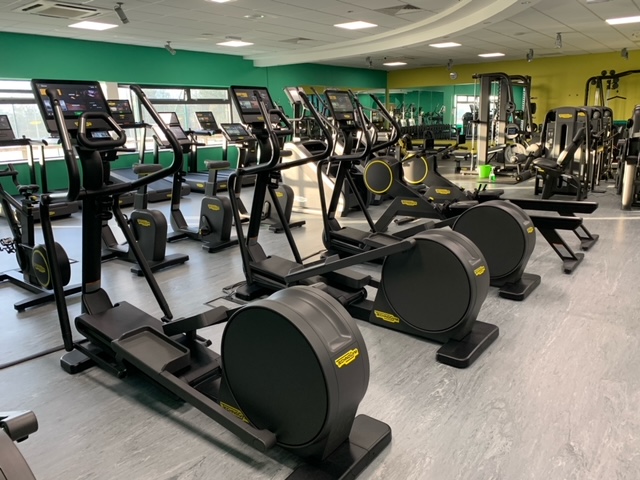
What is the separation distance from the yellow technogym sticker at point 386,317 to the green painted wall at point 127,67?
Result: 761 centimetres

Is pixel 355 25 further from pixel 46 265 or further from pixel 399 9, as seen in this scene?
pixel 46 265

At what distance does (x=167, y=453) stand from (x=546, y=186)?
6899 millimetres

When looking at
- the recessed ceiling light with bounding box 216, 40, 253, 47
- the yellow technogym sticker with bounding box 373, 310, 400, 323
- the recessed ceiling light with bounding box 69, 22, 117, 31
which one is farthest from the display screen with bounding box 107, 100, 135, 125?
the recessed ceiling light with bounding box 216, 40, 253, 47

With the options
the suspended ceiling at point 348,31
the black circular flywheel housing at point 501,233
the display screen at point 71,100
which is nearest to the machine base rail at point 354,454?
the black circular flywheel housing at point 501,233

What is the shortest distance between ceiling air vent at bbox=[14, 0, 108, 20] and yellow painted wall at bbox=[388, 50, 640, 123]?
39.1 feet

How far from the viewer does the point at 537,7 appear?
24.2 ft

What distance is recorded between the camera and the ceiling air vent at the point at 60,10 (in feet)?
20.2

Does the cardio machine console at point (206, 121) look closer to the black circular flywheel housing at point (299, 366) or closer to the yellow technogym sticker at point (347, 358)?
the black circular flywheel housing at point (299, 366)

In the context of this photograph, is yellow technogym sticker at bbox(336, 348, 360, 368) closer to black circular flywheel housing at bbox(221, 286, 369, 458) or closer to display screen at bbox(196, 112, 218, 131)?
black circular flywheel housing at bbox(221, 286, 369, 458)

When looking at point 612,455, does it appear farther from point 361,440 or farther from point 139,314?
point 139,314

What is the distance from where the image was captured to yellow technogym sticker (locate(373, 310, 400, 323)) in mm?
3208

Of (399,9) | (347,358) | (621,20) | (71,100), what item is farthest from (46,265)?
(621,20)

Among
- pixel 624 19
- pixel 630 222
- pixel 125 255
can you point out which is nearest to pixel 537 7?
pixel 624 19

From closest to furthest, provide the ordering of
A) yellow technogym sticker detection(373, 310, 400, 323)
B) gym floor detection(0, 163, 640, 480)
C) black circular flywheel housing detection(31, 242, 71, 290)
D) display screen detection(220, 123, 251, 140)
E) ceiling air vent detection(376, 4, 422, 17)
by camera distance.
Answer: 1. gym floor detection(0, 163, 640, 480)
2. yellow technogym sticker detection(373, 310, 400, 323)
3. black circular flywheel housing detection(31, 242, 71, 290)
4. display screen detection(220, 123, 251, 140)
5. ceiling air vent detection(376, 4, 422, 17)
